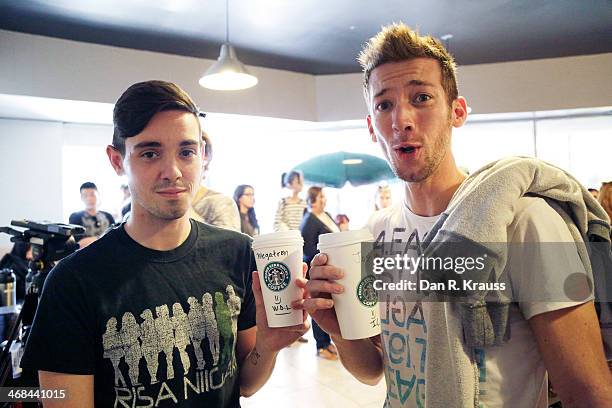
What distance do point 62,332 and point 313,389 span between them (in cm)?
280

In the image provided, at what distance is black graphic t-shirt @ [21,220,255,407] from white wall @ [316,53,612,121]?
19.1 feet

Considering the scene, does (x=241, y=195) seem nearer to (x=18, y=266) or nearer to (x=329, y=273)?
(x=18, y=266)

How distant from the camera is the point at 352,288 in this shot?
92 centimetres

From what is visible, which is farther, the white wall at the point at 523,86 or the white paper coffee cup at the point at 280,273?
the white wall at the point at 523,86

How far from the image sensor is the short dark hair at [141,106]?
3.48ft

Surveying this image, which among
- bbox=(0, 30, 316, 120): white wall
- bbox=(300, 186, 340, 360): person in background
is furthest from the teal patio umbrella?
bbox=(300, 186, 340, 360): person in background

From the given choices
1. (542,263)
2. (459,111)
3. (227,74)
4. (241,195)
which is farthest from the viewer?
(241,195)

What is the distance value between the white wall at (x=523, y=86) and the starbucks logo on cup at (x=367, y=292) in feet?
19.3

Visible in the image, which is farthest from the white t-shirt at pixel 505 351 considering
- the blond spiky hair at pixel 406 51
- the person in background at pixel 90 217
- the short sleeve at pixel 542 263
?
the person in background at pixel 90 217

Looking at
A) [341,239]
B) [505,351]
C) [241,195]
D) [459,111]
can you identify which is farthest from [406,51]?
[241,195]

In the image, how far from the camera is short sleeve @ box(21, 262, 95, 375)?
35.4 inches

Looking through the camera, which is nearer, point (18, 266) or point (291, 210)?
point (18, 266)

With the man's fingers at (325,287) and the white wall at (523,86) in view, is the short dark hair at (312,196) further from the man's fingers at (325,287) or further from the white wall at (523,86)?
the man's fingers at (325,287)
